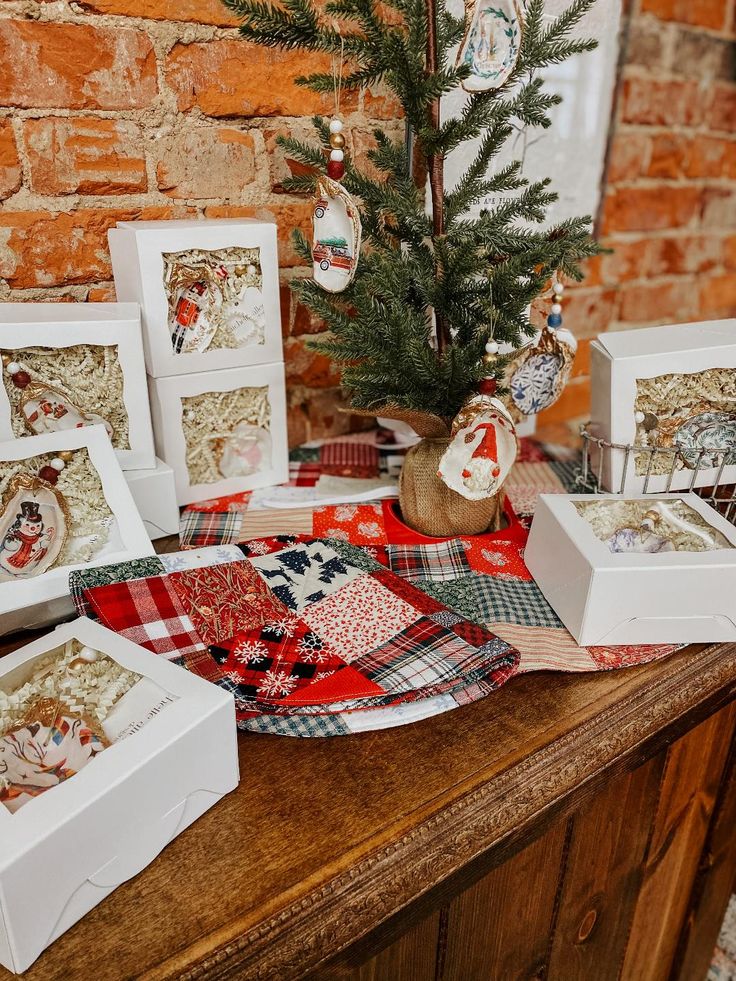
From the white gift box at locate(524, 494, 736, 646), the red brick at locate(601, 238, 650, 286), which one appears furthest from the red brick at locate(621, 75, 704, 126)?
the white gift box at locate(524, 494, 736, 646)

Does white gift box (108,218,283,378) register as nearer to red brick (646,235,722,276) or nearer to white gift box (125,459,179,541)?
white gift box (125,459,179,541)

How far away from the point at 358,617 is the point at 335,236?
15.7 inches

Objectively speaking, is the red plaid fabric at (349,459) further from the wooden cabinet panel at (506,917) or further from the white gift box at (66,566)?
the wooden cabinet panel at (506,917)

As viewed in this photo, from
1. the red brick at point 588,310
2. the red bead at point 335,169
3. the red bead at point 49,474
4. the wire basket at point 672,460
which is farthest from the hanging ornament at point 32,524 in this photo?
the red brick at point 588,310

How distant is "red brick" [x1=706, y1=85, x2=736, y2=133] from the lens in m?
1.65

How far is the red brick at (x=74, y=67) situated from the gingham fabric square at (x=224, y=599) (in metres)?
0.59

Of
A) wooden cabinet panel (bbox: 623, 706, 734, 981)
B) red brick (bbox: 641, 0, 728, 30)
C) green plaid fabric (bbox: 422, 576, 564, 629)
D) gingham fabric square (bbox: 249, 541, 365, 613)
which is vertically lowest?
wooden cabinet panel (bbox: 623, 706, 734, 981)

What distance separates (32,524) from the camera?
752mm

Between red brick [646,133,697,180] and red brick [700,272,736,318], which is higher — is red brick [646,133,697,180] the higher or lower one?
Result: the higher one

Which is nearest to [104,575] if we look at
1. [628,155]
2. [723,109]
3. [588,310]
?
[588,310]

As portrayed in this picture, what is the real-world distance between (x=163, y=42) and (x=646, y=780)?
104 centimetres

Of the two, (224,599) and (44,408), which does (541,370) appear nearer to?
(224,599)

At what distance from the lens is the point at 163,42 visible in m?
0.94

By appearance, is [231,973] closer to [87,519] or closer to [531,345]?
[87,519]
